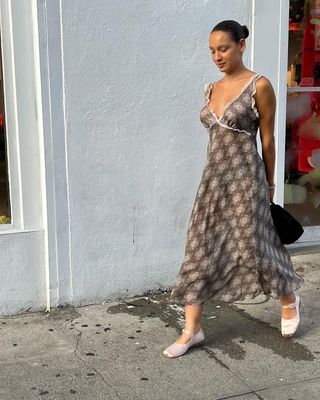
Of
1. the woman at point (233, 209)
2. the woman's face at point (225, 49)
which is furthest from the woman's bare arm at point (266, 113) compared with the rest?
the woman's face at point (225, 49)

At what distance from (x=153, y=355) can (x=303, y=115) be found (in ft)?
8.84

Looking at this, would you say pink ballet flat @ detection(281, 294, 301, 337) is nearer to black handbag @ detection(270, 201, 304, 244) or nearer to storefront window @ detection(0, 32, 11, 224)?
black handbag @ detection(270, 201, 304, 244)

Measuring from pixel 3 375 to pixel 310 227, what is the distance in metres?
3.10

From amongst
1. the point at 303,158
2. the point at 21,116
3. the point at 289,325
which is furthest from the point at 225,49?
the point at 303,158

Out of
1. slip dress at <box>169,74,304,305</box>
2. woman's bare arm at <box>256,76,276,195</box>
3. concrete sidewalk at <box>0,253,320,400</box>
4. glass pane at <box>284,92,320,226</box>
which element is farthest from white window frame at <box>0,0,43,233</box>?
glass pane at <box>284,92,320,226</box>

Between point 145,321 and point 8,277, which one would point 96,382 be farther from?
point 8,277

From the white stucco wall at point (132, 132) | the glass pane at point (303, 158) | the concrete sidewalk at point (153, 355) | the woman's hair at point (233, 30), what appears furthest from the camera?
the glass pane at point (303, 158)

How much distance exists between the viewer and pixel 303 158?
5.23 m

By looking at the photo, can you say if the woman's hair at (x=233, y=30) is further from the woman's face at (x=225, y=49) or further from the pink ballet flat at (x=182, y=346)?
the pink ballet flat at (x=182, y=346)

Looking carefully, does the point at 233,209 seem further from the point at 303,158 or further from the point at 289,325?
the point at 303,158

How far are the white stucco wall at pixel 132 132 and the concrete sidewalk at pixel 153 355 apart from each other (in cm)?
32

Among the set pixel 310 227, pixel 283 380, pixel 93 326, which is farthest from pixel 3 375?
pixel 310 227

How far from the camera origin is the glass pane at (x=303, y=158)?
5070 mm

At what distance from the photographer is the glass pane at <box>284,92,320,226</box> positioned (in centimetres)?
507
